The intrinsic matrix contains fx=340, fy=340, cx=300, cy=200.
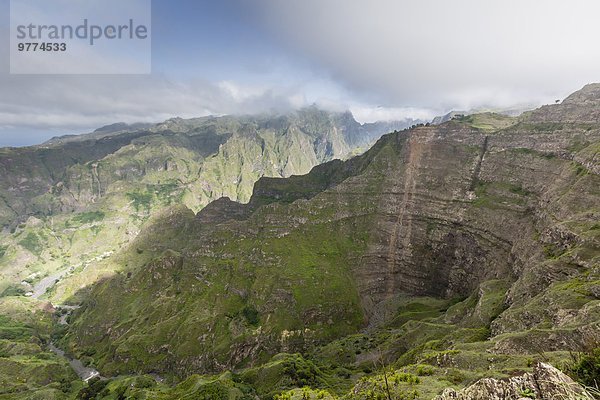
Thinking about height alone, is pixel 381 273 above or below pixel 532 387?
below

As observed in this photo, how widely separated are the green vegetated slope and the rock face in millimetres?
52380

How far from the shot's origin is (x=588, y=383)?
25.0 m

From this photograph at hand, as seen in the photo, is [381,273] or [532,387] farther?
[381,273]

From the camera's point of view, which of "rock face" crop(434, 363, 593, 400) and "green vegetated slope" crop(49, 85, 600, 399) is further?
"green vegetated slope" crop(49, 85, 600, 399)

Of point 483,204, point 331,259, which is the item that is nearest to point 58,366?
point 331,259

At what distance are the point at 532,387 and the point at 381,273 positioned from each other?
521 feet

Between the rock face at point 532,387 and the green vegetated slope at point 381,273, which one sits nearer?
the rock face at point 532,387

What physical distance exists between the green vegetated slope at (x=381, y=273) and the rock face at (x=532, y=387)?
52.4 m

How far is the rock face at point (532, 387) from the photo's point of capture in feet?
66.1

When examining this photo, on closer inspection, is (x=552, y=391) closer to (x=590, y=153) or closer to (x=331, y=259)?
(x=590, y=153)

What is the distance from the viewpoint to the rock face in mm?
20133

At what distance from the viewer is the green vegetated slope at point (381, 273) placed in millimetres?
97750

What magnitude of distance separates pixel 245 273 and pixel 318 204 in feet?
184

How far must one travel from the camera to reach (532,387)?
2230cm
